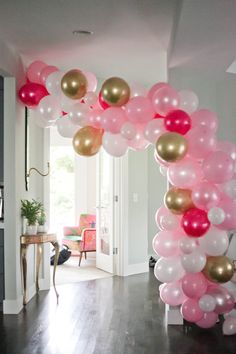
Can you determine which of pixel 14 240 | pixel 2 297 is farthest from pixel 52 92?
pixel 2 297

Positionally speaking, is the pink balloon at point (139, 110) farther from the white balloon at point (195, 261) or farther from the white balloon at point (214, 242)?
the white balloon at point (195, 261)

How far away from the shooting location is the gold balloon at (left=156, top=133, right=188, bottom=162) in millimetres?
3197

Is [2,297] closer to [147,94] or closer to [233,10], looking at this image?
[147,94]

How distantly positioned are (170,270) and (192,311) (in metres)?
0.37

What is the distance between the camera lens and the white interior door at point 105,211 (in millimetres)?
6184

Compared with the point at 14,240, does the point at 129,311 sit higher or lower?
lower

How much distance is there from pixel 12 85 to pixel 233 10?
7.45 feet

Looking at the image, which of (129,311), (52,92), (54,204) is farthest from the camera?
(54,204)

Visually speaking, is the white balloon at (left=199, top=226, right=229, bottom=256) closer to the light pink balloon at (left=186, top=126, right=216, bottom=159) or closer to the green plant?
the light pink balloon at (left=186, top=126, right=216, bottom=159)

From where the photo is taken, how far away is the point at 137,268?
625cm

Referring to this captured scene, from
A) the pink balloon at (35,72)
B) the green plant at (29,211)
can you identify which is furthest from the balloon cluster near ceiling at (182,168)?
the green plant at (29,211)

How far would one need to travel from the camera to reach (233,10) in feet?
9.53

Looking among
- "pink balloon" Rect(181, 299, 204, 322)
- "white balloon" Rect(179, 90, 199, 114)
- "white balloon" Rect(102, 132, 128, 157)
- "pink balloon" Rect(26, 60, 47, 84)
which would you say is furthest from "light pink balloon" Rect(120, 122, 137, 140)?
"pink balloon" Rect(181, 299, 204, 322)

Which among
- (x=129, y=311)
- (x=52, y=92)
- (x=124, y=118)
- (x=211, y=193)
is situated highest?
(x=52, y=92)
